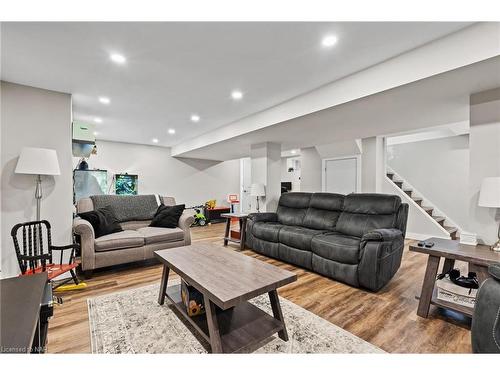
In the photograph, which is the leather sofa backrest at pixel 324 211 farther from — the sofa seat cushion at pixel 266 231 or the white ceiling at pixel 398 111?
the white ceiling at pixel 398 111

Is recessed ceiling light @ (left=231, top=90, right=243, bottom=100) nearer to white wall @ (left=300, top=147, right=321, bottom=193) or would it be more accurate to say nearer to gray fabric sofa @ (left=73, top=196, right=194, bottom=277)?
gray fabric sofa @ (left=73, top=196, right=194, bottom=277)

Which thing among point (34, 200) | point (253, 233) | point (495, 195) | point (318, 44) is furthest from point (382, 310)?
point (34, 200)

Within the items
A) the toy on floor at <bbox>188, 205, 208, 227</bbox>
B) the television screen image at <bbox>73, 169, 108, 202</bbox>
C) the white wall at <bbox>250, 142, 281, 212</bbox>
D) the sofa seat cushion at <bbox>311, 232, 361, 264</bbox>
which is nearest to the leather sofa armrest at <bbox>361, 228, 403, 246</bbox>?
the sofa seat cushion at <bbox>311, 232, 361, 264</bbox>

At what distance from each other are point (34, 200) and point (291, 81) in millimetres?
3431

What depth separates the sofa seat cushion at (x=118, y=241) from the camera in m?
2.91

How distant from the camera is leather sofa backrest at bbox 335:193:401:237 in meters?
2.92

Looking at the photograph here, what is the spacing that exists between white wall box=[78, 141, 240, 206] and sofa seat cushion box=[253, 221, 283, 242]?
4.02 m

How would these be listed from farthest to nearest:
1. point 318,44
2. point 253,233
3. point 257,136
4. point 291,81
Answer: point 257,136 → point 253,233 → point 291,81 → point 318,44

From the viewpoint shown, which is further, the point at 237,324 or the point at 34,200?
the point at 34,200

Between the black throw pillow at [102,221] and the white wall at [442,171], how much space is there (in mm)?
6579

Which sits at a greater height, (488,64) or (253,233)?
(488,64)

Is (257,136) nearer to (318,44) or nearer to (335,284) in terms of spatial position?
(318,44)

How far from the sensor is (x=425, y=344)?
63.6 inches

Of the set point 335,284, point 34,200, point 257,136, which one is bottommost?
point 335,284
